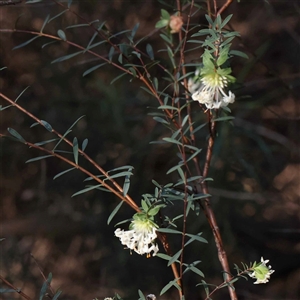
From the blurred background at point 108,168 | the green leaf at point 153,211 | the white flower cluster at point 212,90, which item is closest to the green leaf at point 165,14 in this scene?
the white flower cluster at point 212,90

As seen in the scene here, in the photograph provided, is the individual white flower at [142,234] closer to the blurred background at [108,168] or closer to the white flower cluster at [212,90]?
the white flower cluster at [212,90]

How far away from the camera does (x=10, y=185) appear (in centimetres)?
151

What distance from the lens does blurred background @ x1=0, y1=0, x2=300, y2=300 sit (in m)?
1.34

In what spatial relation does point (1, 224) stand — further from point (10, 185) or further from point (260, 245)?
point (260, 245)

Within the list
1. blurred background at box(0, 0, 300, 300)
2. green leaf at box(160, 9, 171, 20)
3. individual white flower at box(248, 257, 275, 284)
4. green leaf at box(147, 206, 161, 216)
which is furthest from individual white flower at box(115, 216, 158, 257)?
blurred background at box(0, 0, 300, 300)

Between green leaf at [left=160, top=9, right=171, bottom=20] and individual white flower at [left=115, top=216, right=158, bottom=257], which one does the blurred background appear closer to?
green leaf at [left=160, top=9, right=171, bottom=20]

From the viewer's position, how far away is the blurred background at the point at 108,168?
4.40 feet

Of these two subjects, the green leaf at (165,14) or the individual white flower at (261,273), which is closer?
the individual white flower at (261,273)

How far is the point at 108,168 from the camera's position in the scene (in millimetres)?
1379

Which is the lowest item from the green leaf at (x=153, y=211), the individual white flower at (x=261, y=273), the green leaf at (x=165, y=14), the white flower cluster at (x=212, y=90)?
the individual white flower at (x=261, y=273)

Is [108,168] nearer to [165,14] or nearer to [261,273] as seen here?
[165,14]

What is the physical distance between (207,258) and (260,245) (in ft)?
0.82

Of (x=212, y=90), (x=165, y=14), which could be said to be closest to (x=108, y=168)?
(x=165, y=14)

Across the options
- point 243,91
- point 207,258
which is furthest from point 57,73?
point 207,258
